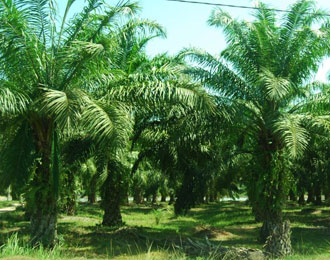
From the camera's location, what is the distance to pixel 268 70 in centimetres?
1215

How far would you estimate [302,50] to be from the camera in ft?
41.8

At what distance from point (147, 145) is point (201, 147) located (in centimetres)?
230

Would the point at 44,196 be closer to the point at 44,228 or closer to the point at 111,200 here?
the point at 44,228

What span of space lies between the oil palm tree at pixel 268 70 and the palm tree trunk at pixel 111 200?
6.27 metres

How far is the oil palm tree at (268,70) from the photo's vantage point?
1258cm

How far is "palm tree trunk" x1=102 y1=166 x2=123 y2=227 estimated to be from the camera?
57.4 ft

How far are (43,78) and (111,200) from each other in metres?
8.19

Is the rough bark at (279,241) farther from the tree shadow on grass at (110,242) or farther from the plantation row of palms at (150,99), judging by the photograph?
the tree shadow on grass at (110,242)

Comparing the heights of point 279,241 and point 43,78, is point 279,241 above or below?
below

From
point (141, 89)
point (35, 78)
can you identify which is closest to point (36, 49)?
point (35, 78)

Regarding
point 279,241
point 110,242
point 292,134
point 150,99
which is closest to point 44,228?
point 110,242

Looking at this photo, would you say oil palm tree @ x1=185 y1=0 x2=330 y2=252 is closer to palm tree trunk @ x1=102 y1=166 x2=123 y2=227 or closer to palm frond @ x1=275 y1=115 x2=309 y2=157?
palm frond @ x1=275 y1=115 x2=309 y2=157

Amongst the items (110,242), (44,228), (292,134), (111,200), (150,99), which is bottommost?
(110,242)

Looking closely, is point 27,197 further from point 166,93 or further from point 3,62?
point 166,93
